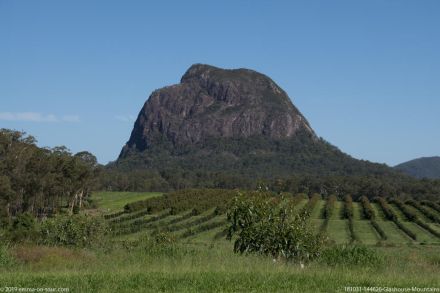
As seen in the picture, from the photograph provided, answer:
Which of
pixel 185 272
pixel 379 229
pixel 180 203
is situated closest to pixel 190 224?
pixel 180 203

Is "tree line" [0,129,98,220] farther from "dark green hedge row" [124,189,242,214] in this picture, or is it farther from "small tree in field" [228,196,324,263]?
"small tree in field" [228,196,324,263]

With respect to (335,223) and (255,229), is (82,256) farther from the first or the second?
(335,223)

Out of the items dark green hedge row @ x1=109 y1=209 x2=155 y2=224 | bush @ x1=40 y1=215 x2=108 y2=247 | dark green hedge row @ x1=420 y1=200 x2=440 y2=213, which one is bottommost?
dark green hedge row @ x1=109 y1=209 x2=155 y2=224

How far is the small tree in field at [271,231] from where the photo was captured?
1445 cm

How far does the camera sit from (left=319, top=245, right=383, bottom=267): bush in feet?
43.7

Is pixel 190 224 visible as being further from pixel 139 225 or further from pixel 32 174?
pixel 32 174

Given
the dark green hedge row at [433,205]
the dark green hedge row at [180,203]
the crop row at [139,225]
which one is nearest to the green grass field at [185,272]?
the crop row at [139,225]

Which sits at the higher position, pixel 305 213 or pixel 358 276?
pixel 305 213

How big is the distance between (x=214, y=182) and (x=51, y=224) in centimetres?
14830

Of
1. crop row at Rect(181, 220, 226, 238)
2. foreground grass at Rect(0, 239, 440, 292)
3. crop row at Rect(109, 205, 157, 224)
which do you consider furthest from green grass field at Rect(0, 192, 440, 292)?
crop row at Rect(109, 205, 157, 224)

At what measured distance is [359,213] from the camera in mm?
94562

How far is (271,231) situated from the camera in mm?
14758

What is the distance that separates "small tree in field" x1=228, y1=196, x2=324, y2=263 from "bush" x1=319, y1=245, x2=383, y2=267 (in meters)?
0.42

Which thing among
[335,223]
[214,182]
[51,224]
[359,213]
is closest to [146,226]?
[335,223]
